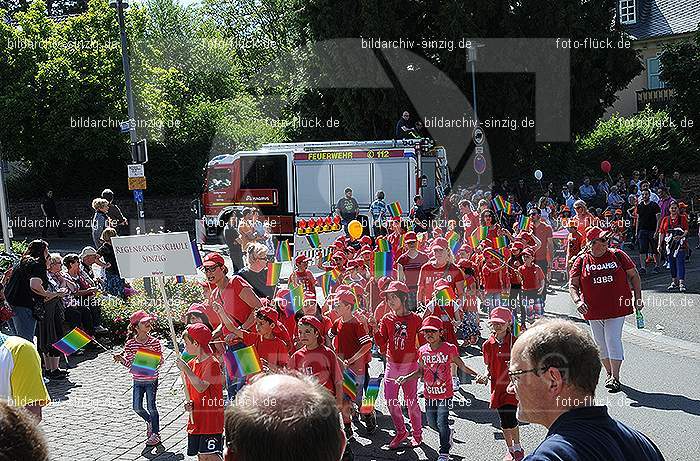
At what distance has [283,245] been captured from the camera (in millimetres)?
13508

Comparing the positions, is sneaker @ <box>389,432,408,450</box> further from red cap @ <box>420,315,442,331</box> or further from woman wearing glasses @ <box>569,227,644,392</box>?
woman wearing glasses @ <box>569,227,644,392</box>

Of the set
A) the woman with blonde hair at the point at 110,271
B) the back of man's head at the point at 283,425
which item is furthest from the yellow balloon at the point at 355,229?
the back of man's head at the point at 283,425

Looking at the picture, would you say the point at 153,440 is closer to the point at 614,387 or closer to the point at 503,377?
the point at 503,377

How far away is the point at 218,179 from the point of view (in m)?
26.7

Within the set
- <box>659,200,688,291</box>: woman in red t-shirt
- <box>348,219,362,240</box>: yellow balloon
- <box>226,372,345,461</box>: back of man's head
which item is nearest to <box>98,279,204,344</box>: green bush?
<box>348,219,362,240</box>: yellow balloon

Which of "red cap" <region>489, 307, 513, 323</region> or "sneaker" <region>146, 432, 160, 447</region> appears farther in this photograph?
"sneaker" <region>146, 432, 160, 447</region>

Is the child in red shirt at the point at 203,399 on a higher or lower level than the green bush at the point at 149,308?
higher

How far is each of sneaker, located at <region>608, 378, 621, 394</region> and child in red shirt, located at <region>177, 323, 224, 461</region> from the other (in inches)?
186

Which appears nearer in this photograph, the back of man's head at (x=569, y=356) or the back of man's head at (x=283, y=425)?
the back of man's head at (x=283, y=425)

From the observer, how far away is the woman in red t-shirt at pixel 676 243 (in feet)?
50.6

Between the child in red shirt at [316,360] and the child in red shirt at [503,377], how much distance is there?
1.29m

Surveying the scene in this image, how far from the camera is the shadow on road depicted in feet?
27.4

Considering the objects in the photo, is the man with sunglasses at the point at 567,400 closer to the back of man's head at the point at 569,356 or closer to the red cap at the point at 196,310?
the back of man's head at the point at 569,356

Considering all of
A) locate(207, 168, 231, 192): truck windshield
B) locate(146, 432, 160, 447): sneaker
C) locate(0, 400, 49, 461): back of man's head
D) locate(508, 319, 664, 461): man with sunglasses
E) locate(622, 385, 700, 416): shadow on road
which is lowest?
locate(622, 385, 700, 416): shadow on road
